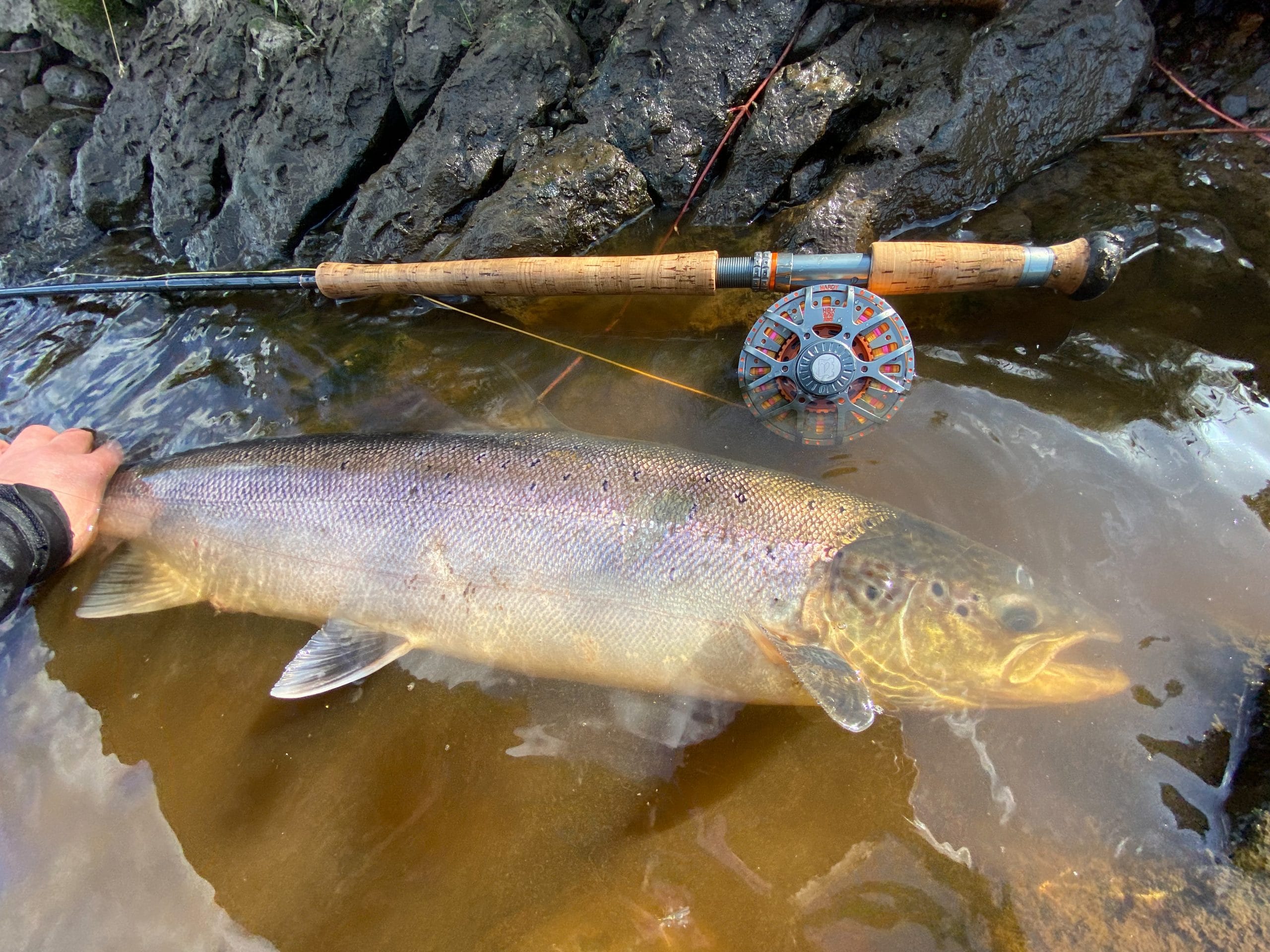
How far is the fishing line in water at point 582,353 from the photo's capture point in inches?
149

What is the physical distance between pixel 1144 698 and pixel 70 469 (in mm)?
5407

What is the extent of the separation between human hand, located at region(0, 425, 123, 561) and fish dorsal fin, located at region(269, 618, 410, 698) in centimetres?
156

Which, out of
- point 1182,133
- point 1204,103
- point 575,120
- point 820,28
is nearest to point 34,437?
point 575,120

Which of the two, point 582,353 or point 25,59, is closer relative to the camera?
point 582,353

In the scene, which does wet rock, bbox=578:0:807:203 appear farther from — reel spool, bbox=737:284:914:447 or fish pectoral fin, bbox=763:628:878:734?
fish pectoral fin, bbox=763:628:878:734

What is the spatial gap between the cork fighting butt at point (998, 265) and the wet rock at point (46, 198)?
20.5 feet

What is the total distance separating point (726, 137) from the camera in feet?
13.3

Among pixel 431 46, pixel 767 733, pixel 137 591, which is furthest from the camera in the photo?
pixel 431 46

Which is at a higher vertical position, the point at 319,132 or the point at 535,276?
the point at 319,132

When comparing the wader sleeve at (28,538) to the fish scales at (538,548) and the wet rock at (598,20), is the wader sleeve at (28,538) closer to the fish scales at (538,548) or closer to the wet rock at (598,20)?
the fish scales at (538,548)

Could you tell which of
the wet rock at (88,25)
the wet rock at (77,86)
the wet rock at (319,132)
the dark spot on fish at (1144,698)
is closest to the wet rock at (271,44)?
the wet rock at (319,132)

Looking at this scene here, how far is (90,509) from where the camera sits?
3.59 m

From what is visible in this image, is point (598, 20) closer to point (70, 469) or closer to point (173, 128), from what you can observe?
point (173, 128)

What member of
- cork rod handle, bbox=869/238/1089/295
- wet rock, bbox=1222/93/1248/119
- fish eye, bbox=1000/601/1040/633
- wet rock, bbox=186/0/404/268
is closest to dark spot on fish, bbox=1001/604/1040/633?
fish eye, bbox=1000/601/1040/633
